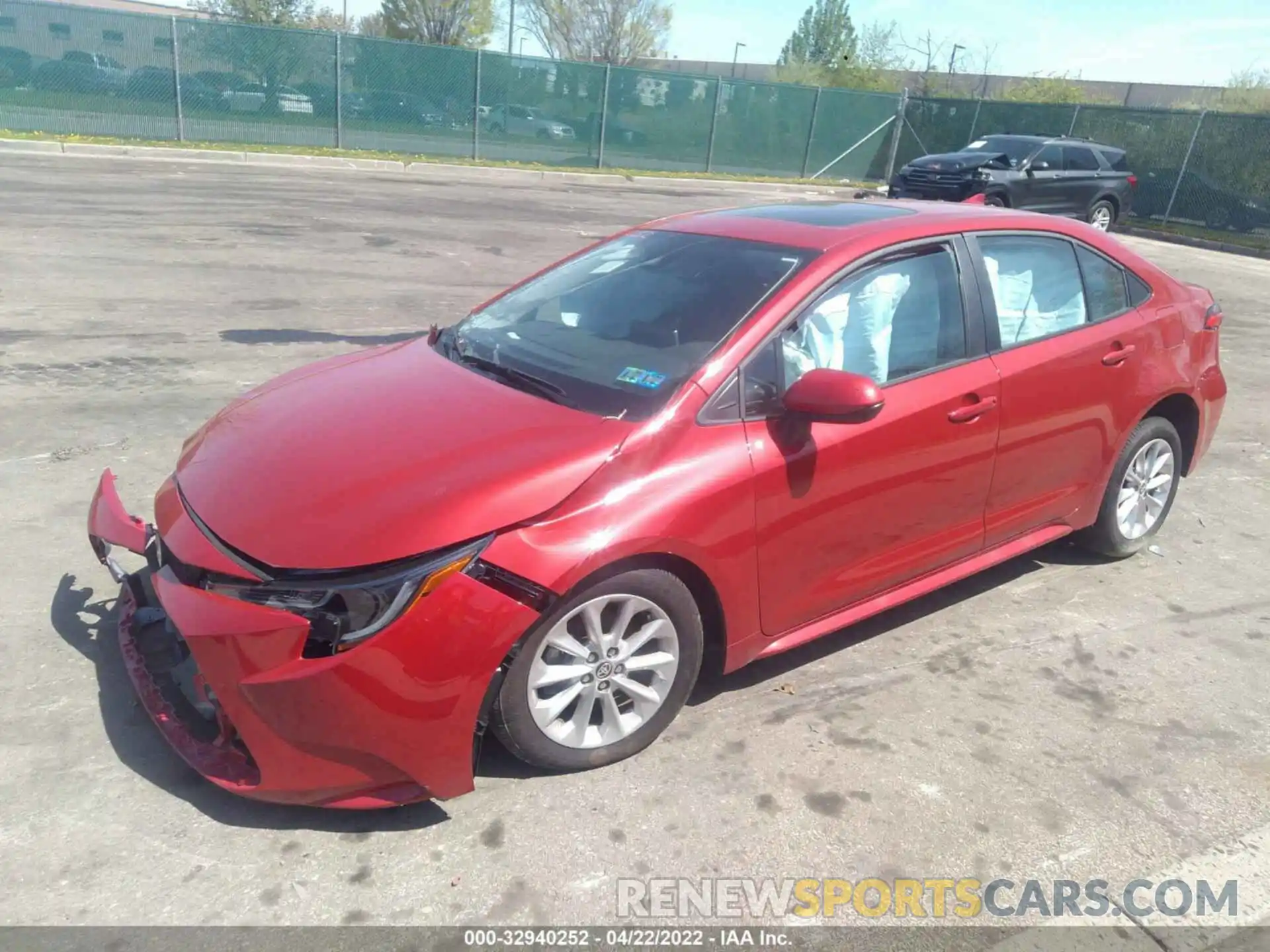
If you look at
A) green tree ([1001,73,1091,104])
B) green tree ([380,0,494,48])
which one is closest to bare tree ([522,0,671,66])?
green tree ([380,0,494,48])

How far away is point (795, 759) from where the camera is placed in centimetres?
327

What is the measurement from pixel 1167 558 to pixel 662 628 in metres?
3.20

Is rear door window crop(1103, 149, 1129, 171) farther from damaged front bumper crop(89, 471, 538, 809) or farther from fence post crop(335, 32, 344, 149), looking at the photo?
damaged front bumper crop(89, 471, 538, 809)

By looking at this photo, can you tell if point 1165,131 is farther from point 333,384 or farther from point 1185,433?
point 333,384

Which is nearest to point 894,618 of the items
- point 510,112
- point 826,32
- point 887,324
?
point 887,324

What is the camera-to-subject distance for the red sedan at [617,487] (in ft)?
8.86

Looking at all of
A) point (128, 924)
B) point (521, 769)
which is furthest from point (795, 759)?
point (128, 924)

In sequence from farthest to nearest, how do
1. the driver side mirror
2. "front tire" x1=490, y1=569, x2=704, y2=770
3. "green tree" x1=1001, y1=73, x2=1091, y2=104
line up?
"green tree" x1=1001, y1=73, x2=1091, y2=104, the driver side mirror, "front tire" x1=490, y1=569, x2=704, y2=770

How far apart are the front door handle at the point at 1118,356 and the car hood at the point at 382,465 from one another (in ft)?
8.04

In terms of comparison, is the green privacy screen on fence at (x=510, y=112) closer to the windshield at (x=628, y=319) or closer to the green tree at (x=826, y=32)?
the windshield at (x=628, y=319)

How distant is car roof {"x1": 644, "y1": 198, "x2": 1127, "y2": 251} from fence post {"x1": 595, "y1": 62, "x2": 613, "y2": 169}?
22.4m

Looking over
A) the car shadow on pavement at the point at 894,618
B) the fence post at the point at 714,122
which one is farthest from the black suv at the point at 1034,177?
the car shadow on pavement at the point at 894,618

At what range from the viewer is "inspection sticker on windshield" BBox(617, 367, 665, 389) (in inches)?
130

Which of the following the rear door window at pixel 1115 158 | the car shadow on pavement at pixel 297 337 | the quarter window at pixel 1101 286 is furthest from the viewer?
the rear door window at pixel 1115 158
